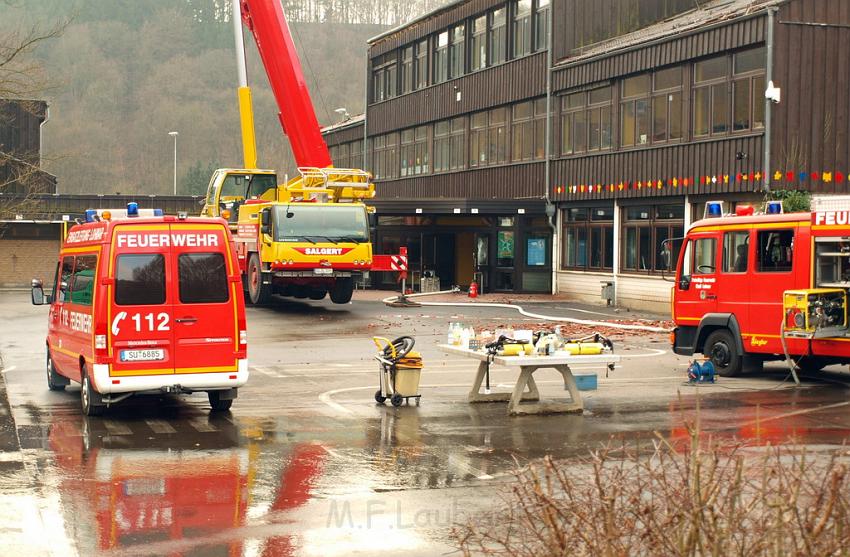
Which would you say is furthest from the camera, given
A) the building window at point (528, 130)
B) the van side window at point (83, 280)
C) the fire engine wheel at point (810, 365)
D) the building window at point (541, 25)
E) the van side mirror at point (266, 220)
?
the building window at point (528, 130)

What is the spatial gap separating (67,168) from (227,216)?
316ft

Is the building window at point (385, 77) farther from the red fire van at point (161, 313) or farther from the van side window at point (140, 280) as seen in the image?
the van side window at point (140, 280)

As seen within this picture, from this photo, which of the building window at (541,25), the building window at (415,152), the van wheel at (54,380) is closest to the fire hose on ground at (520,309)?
the building window at (541,25)

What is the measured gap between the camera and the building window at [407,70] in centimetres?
5512

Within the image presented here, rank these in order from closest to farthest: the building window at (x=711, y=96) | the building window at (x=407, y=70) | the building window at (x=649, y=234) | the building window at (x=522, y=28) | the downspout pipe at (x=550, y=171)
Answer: the building window at (x=711, y=96) < the building window at (x=649, y=234) < the downspout pipe at (x=550, y=171) < the building window at (x=522, y=28) < the building window at (x=407, y=70)

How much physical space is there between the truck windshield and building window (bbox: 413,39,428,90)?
69.9 feet

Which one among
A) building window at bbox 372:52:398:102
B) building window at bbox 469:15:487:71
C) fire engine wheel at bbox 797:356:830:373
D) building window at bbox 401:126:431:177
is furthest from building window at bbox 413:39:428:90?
fire engine wheel at bbox 797:356:830:373

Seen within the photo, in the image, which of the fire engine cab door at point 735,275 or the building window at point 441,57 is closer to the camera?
the fire engine cab door at point 735,275

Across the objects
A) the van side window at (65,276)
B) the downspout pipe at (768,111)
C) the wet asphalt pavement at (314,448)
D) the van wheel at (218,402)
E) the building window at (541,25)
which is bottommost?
the wet asphalt pavement at (314,448)

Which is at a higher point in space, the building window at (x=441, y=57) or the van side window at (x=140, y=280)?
the building window at (x=441, y=57)

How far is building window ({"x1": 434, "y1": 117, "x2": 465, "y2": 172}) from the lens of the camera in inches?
1964

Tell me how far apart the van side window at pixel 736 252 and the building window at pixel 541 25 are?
24.0m

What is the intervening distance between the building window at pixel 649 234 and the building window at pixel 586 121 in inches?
118

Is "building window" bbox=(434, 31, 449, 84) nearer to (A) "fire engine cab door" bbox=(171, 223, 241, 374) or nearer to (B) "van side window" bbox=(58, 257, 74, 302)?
(B) "van side window" bbox=(58, 257, 74, 302)
